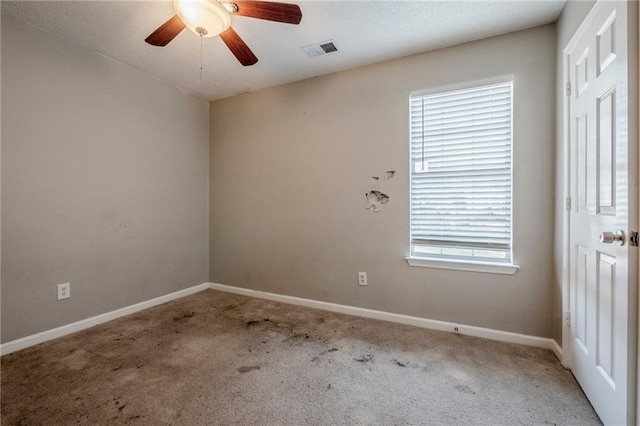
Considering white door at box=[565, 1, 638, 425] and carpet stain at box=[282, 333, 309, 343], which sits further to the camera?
carpet stain at box=[282, 333, 309, 343]

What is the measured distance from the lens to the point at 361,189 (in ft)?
9.19

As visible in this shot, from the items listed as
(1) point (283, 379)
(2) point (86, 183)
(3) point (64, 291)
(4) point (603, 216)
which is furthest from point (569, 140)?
(3) point (64, 291)

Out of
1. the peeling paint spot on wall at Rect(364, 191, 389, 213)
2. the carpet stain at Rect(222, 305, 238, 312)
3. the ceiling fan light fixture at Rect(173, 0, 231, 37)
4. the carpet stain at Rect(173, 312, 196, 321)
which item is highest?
the ceiling fan light fixture at Rect(173, 0, 231, 37)

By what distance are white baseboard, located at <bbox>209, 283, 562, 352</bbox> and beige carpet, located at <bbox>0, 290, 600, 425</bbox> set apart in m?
0.08

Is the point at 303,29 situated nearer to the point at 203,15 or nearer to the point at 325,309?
the point at 203,15

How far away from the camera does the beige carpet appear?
148 cm

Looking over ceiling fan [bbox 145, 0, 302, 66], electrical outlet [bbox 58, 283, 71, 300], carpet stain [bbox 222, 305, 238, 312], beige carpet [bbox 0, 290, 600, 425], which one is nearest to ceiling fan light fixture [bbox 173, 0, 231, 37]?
ceiling fan [bbox 145, 0, 302, 66]

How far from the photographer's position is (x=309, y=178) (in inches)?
121

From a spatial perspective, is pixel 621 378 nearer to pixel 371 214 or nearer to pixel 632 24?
pixel 632 24

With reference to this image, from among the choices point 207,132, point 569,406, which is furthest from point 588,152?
point 207,132

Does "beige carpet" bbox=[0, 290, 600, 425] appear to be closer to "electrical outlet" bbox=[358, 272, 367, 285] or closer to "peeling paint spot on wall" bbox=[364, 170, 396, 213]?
"electrical outlet" bbox=[358, 272, 367, 285]

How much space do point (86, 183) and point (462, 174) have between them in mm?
3318

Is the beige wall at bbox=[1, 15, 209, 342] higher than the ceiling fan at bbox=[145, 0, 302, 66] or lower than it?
lower

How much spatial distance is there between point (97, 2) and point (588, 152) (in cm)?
326
